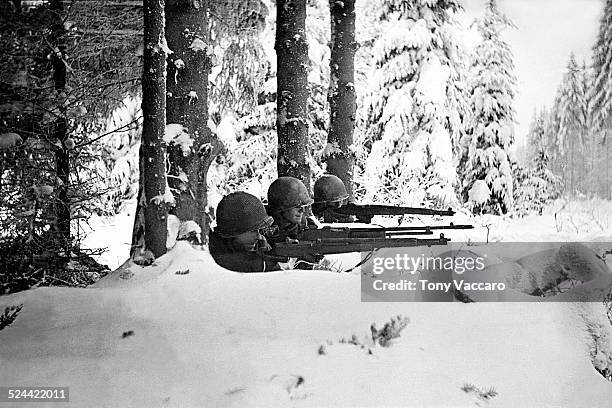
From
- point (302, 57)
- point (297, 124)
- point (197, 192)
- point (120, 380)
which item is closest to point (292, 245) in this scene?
point (197, 192)

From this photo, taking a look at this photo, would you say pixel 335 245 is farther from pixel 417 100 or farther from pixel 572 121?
pixel 572 121

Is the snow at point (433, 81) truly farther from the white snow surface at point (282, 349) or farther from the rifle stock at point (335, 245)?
the white snow surface at point (282, 349)

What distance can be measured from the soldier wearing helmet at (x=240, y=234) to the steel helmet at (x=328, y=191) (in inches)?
99.7

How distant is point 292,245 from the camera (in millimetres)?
4512

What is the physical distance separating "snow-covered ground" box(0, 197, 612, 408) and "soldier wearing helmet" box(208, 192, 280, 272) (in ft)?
2.72

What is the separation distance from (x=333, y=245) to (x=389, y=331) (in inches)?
68.7

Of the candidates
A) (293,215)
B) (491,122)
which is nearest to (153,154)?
(293,215)

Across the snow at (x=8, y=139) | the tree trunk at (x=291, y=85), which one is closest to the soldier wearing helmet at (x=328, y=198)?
the tree trunk at (x=291, y=85)

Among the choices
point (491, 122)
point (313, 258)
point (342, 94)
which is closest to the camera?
point (313, 258)

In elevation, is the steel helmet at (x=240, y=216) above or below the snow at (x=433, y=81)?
below

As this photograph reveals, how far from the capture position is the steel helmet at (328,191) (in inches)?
280

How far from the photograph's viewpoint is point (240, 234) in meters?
4.51

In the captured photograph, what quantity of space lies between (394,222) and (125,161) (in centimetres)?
895

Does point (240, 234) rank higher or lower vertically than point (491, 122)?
lower
